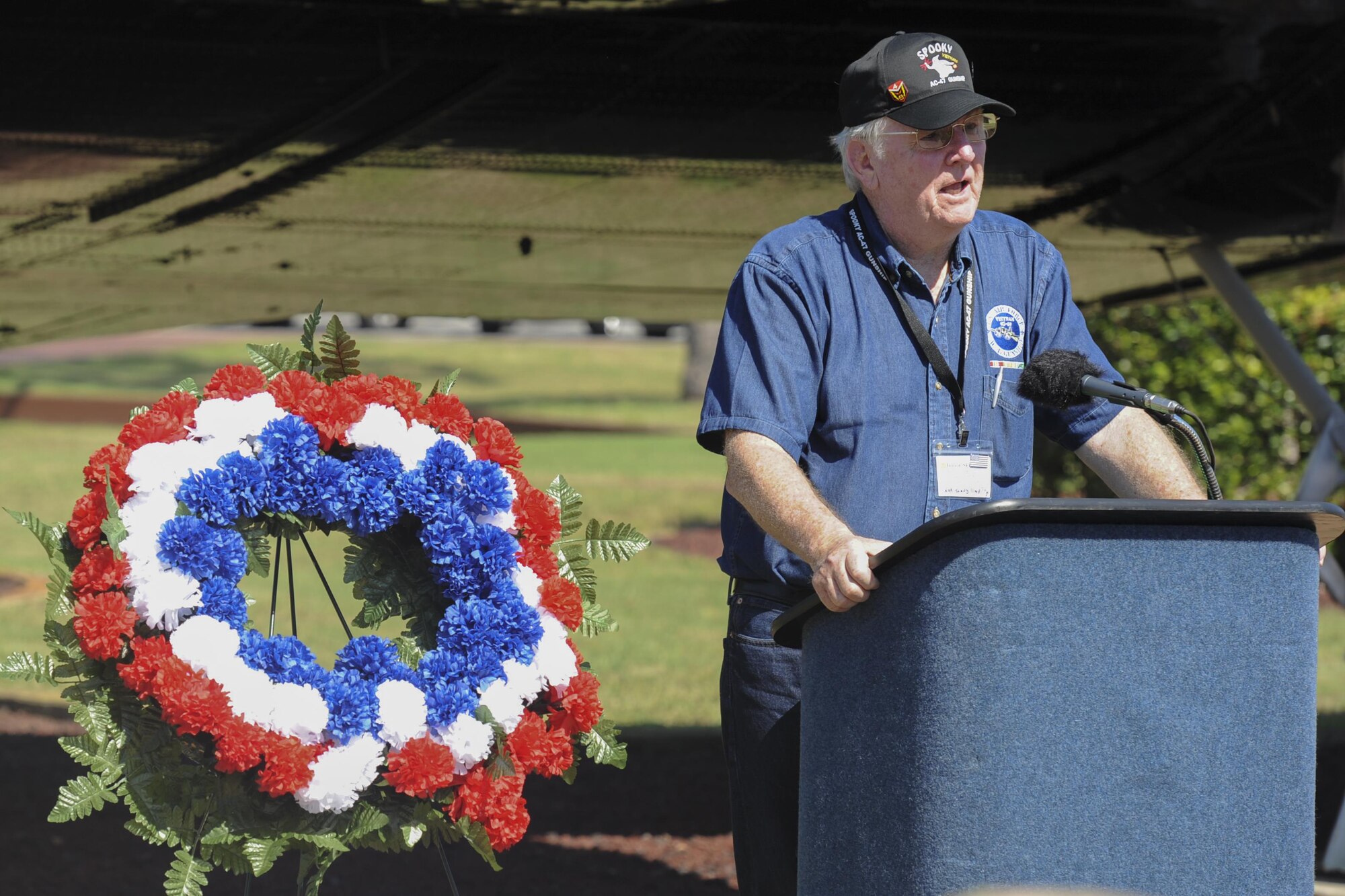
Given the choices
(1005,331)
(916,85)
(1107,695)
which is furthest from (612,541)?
(1107,695)

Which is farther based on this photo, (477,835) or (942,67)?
(477,835)

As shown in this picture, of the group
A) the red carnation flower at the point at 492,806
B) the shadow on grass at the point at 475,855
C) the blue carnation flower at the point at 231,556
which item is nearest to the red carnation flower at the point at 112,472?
the blue carnation flower at the point at 231,556

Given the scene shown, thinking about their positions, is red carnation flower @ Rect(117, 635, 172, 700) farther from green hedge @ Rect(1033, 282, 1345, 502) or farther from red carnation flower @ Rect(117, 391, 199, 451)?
green hedge @ Rect(1033, 282, 1345, 502)

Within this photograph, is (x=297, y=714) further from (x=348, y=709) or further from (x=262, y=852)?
(x=262, y=852)

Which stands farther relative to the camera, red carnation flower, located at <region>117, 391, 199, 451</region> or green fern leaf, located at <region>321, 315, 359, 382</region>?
green fern leaf, located at <region>321, 315, 359, 382</region>

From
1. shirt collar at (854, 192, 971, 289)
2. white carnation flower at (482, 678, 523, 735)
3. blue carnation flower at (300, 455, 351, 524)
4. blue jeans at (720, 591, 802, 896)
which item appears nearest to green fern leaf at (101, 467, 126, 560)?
blue carnation flower at (300, 455, 351, 524)

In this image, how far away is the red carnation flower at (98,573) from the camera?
2.93 meters

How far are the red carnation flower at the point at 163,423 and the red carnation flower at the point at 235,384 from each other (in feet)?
0.18

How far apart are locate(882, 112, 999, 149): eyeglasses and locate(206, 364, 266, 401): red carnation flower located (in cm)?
138

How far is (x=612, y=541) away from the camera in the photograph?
3.39m

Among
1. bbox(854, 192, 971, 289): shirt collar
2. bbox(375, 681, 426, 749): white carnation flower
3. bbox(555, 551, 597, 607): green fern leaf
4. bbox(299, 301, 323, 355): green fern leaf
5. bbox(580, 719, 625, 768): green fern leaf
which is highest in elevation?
bbox(854, 192, 971, 289): shirt collar

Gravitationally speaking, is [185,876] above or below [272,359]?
below

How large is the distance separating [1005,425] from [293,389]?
142 centimetres

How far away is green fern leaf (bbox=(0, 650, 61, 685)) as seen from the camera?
294 cm
